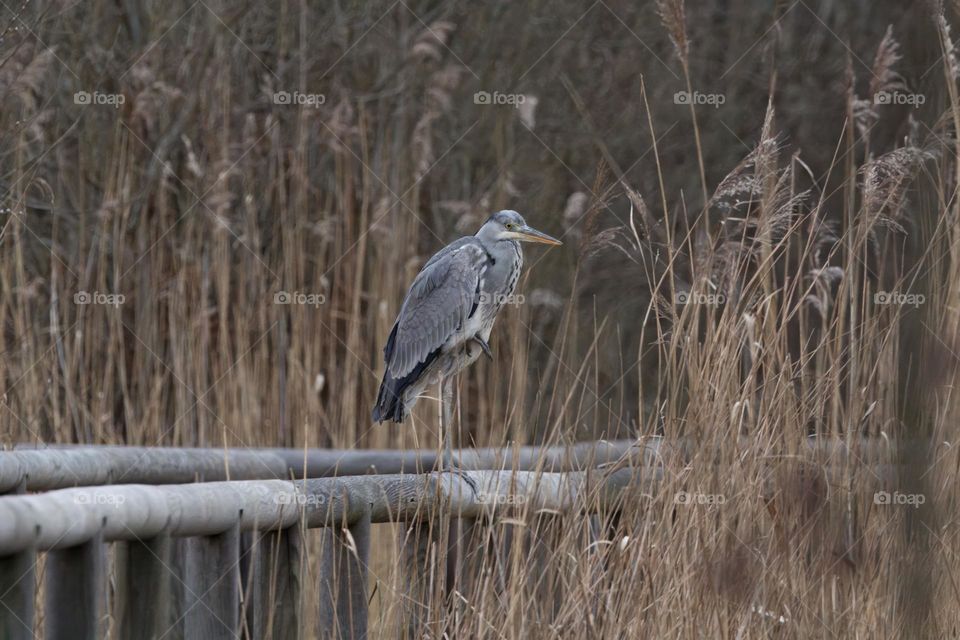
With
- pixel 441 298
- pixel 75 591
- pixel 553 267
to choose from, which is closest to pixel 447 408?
pixel 441 298

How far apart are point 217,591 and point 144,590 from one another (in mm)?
252

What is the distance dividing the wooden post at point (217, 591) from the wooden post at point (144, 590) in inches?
8.4

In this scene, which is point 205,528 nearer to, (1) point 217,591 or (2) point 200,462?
(1) point 217,591

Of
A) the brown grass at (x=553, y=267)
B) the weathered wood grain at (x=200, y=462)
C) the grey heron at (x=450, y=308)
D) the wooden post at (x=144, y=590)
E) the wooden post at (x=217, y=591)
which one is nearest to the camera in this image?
the wooden post at (x=144, y=590)

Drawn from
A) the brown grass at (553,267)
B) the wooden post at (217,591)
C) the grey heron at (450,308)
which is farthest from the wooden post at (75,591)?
the grey heron at (450,308)

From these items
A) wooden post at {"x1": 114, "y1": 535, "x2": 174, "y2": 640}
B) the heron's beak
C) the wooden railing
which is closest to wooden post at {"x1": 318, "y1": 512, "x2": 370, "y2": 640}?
the wooden railing

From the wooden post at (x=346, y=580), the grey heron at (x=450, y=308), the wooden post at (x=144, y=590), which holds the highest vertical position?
the grey heron at (x=450, y=308)

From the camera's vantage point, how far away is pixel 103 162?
540 cm

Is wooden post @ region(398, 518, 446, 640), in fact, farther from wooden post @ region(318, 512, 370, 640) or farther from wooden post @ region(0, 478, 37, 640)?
wooden post @ region(0, 478, 37, 640)

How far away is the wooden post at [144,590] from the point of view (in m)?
1.77

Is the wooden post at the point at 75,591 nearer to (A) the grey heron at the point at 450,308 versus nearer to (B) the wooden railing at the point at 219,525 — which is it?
(B) the wooden railing at the point at 219,525

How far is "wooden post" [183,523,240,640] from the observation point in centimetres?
202

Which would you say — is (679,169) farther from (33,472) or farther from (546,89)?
(33,472)

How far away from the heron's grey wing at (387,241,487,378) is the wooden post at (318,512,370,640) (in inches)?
61.3
